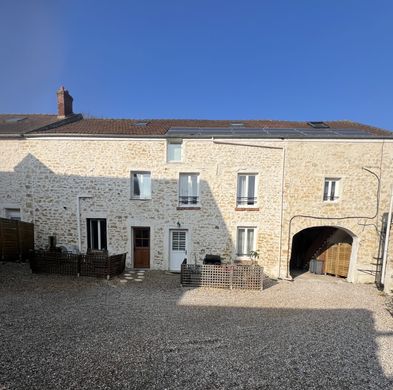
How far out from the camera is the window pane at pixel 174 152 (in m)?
9.23

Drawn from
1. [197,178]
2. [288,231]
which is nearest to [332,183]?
[288,231]

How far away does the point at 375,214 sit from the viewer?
29.0ft

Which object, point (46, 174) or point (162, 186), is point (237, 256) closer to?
point (162, 186)

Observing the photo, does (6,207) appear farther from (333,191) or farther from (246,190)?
(333,191)

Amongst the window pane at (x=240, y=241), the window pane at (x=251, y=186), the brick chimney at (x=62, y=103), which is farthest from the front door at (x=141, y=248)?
the brick chimney at (x=62, y=103)

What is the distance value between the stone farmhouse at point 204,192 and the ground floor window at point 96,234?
1.7 inches

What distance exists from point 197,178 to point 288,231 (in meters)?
4.42

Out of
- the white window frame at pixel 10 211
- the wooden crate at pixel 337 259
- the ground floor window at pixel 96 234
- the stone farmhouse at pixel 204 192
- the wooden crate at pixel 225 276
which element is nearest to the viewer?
the wooden crate at pixel 225 276

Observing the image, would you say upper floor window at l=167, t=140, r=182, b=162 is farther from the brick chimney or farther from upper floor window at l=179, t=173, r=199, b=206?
the brick chimney

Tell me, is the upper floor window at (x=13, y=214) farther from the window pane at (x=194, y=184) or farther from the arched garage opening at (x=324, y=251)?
the arched garage opening at (x=324, y=251)

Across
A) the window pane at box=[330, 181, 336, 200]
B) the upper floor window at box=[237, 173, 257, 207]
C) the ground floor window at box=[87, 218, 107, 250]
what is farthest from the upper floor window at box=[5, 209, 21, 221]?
the window pane at box=[330, 181, 336, 200]

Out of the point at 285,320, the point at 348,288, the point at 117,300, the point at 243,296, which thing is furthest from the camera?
the point at 348,288

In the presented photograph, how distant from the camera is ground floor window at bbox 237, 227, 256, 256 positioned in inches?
365

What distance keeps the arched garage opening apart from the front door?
668 centimetres
